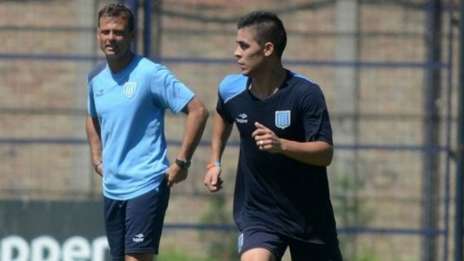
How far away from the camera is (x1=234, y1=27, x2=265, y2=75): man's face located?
6570 millimetres

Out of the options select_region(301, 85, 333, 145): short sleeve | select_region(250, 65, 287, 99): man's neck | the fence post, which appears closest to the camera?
select_region(301, 85, 333, 145): short sleeve

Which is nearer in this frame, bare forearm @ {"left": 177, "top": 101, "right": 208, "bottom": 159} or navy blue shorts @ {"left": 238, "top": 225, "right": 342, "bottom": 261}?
navy blue shorts @ {"left": 238, "top": 225, "right": 342, "bottom": 261}

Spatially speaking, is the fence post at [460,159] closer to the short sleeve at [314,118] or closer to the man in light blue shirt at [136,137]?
the man in light blue shirt at [136,137]

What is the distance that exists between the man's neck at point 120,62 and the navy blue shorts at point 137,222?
2.20 feet

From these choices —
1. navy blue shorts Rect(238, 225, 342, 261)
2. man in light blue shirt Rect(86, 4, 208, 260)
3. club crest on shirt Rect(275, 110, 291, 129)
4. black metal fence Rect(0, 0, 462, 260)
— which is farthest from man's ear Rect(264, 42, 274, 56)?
black metal fence Rect(0, 0, 462, 260)

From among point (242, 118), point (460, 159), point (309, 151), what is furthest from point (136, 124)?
point (460, 159)

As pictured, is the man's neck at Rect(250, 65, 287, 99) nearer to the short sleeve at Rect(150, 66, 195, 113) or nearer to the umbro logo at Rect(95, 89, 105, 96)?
the short sleeve at Rect(150, 66, 195, 113)

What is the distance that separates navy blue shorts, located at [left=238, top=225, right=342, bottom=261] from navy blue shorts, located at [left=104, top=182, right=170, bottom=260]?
0.92m

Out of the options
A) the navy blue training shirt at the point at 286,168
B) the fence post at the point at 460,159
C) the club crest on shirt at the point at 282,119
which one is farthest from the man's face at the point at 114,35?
the fence post at the point at 460,159

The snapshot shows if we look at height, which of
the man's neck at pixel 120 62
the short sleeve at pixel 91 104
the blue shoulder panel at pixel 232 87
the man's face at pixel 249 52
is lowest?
the short sleeve at pixel 91 104

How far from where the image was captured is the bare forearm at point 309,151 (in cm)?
627

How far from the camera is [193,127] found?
7.49 meters

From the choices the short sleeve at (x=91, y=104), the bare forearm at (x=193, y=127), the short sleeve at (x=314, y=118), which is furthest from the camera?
the short sleeve at (x=91, y=104)

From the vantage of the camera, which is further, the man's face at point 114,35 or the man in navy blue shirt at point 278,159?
the man's face at point 114,35
